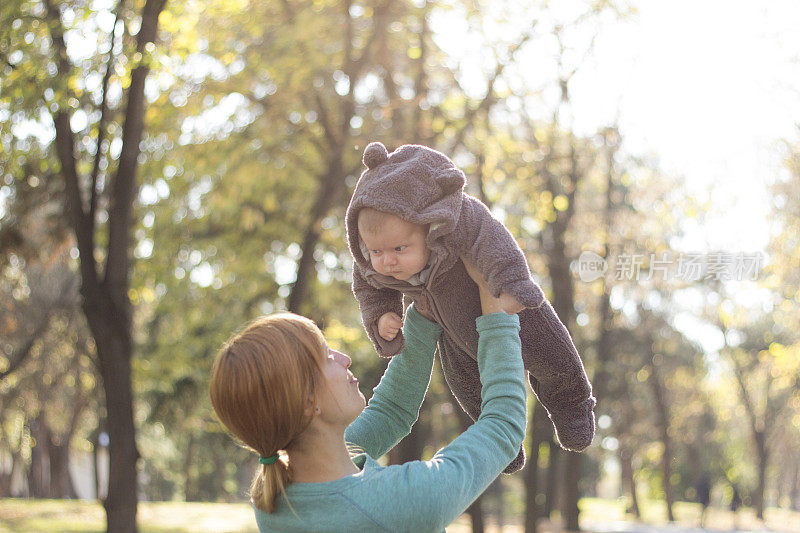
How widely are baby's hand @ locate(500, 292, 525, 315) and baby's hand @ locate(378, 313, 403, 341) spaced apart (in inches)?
13.9

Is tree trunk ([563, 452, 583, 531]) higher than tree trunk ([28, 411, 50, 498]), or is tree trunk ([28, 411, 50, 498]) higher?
tree trunk ([563, 452, 583, 531])

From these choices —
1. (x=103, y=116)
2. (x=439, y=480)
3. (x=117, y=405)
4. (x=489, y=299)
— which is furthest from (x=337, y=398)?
(x=117, y=405)

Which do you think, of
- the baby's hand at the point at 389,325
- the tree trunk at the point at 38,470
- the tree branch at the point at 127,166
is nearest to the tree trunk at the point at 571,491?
the tree branch at the point at 127,166

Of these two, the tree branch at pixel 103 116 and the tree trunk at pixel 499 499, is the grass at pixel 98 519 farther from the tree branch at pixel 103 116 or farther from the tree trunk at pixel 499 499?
the tree branch at pixel 103 116

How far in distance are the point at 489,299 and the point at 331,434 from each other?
46cm

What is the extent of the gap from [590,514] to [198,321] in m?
24.2

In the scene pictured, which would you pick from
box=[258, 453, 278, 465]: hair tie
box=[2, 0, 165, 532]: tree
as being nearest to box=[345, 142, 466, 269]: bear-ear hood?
box=[258, 453, 278, 465]: hair tie

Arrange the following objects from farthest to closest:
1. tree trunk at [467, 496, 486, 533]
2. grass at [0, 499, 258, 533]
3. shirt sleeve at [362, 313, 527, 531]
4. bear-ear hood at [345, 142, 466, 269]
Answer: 1. grass at [0, 499, 258, 533]
2. tree trunk at [467, 496, 486, 533]
3. bear-ear hood at [345, 142, 466, 269]
4. shirt sleeve at [362, 313, 527, 531]

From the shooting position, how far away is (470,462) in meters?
1.68

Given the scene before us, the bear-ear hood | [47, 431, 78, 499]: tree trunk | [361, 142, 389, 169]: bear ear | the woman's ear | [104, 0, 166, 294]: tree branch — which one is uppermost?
[104, 0, 166, 294]: tree branch

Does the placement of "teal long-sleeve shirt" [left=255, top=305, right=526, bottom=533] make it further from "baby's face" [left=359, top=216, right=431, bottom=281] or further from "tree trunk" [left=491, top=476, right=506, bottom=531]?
"tree trunk" [left=491, top=476, right=506, bottom=531]

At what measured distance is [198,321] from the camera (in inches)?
497

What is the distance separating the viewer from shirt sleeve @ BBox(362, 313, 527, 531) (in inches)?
65.4

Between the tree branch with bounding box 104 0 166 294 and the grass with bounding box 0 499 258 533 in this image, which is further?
the grass with bounding box 0 499 258 533
